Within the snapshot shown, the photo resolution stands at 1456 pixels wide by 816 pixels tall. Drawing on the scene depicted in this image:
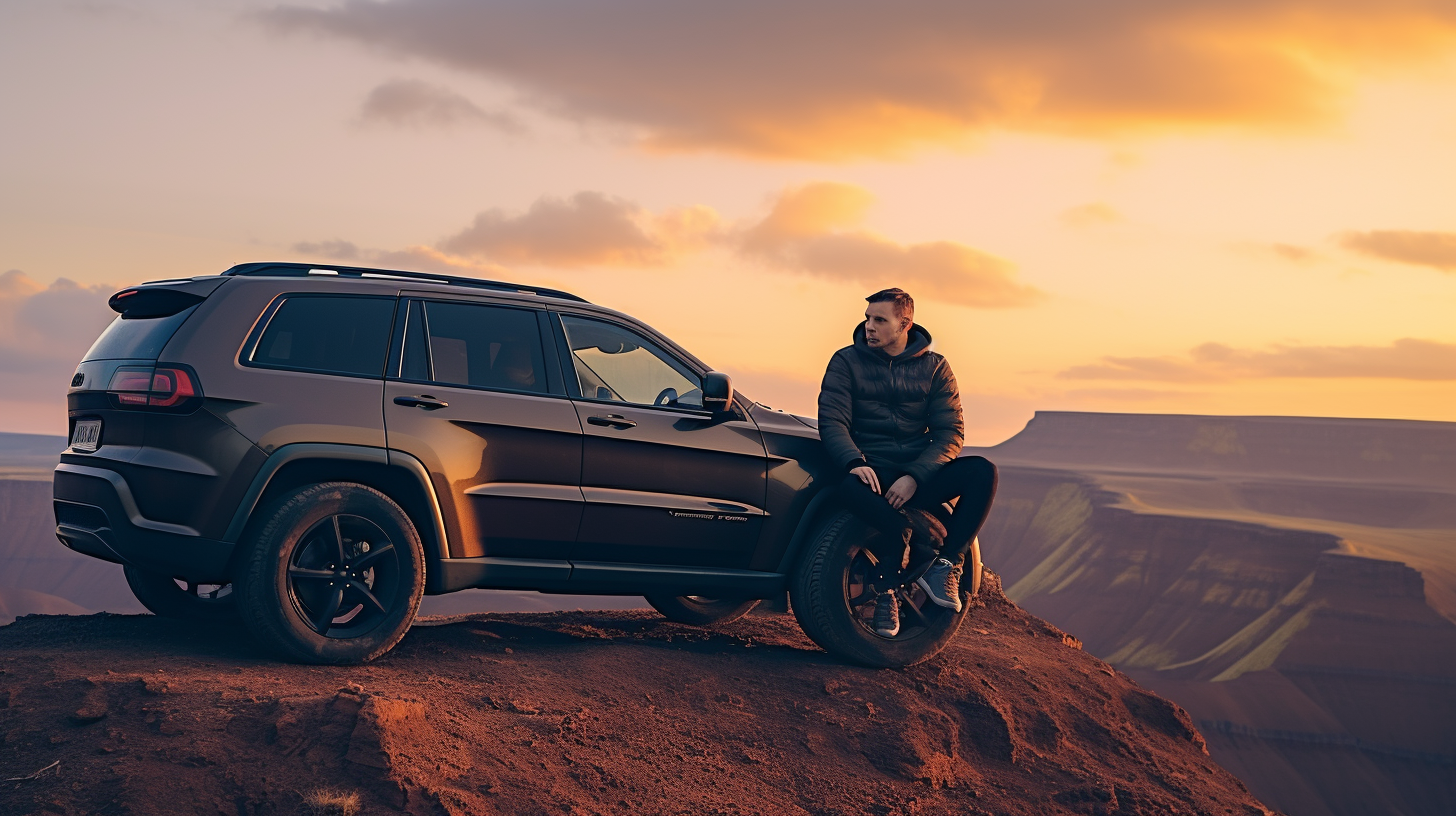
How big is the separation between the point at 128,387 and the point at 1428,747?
227 ft

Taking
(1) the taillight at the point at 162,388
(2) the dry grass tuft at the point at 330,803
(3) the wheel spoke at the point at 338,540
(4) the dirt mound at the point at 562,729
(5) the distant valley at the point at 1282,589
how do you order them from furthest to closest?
(5) the distant valley at the point at 1282,589 < (3) the wheel spoke at the point at 338,540 < (1) the taillight at the point at 162,388 < (4) the dirt mound at the point at 562,729 < (2) the dry grass tuft at the point at 330,803

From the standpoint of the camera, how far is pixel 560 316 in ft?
21.3

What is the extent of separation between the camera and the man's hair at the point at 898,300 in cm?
706

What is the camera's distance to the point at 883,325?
7012 mm

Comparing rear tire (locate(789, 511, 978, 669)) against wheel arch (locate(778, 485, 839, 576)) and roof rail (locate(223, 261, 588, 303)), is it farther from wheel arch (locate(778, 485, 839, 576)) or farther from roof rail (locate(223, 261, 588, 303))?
roof rail (locate(223, 261, 588, 303))

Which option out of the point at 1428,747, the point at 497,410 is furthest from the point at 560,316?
the point at 1428,747

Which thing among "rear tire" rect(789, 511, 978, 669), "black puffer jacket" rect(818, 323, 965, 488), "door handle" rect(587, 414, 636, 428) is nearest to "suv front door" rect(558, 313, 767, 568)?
"door handle" rect(587, 414, 636, 428)

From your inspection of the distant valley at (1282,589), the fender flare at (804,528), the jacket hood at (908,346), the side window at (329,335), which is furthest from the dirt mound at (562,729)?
the distant valley at (1282,589)

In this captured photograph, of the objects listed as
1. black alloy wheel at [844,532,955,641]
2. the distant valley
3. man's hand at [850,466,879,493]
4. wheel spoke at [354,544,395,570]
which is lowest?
the distant valley

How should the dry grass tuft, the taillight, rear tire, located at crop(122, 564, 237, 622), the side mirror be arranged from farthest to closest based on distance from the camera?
rear tire, located at crop(122, 564, 237, 622) → the side mirror → the taillight → the dry grass tuft

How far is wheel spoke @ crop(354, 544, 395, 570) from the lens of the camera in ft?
18.9

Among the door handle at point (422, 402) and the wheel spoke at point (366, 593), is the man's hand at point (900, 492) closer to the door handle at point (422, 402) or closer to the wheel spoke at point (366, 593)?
the door handle at point (422, 402)

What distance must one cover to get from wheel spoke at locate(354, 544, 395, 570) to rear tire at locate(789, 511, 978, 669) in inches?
98.8

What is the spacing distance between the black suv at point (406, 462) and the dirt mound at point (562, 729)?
0.47 meters
